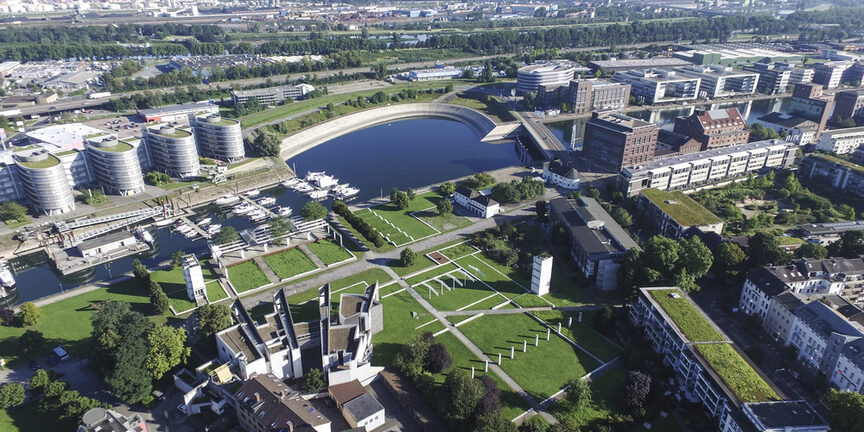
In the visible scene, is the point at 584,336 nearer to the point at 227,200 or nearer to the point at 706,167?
the point at 706,167

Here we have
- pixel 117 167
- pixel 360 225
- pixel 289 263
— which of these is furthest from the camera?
pixel 117 167

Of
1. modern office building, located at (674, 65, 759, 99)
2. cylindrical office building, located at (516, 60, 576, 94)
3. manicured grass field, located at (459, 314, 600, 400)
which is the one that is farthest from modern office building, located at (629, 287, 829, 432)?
modern office building, located at (674, 65, 759, 99)

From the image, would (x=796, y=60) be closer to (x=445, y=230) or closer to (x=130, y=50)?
(x=445, y=230)

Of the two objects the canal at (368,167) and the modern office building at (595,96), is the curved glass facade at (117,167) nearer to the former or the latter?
the canal at (368,167)

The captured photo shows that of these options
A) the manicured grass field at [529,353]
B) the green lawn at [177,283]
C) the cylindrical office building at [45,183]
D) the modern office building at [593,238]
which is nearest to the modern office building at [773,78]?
the modern office building at [593,238]

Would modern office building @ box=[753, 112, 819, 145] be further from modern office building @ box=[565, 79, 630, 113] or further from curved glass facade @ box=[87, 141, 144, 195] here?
curved glass facade @ box=[87, 141, 144, 195]

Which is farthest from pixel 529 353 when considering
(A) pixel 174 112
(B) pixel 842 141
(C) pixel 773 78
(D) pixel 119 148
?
(C) pixel 773 78

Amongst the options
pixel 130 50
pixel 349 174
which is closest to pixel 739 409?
pixel 349 174
